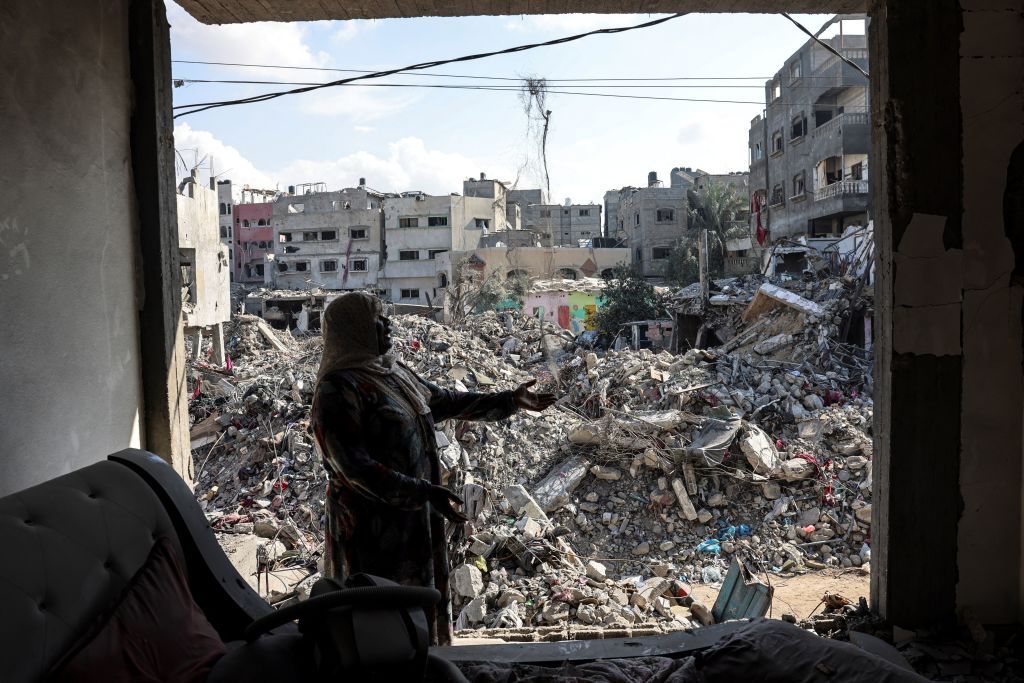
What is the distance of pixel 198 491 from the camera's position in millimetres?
9164

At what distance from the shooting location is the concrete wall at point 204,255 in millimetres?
18844

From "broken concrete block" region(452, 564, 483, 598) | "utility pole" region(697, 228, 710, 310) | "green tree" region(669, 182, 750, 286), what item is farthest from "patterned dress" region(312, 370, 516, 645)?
"green tree" region(669, 182, 750, 286)

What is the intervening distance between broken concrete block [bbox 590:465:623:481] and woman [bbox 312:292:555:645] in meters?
6.00

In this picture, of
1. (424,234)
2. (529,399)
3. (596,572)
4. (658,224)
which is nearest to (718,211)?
(658,224)

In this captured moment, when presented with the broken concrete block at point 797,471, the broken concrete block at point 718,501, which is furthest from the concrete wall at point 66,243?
the broken concrete block at point 797,471

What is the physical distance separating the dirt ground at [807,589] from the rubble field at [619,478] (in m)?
0.10

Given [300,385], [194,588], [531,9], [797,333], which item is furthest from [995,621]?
[797,333]

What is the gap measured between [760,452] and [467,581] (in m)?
4.43

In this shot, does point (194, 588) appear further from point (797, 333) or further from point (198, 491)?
point (797, 333)

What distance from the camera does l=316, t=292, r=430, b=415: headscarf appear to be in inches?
109

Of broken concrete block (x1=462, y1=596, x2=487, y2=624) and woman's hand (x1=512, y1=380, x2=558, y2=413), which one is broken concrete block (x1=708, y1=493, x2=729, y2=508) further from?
woman's hand (x1=512, y1=380, x2=558, y2=413)

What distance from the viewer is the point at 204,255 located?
2041 cm

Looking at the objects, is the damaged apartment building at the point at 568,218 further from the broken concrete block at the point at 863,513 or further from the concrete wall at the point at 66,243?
the concrete wall at the point at 66,243

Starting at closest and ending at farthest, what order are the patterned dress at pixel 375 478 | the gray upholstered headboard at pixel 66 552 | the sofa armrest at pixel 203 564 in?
the gray upholstered headboard at pixel 66 552 < the sofa armrest at pixel 203 564 < the patterned dress at pixel 375 478
